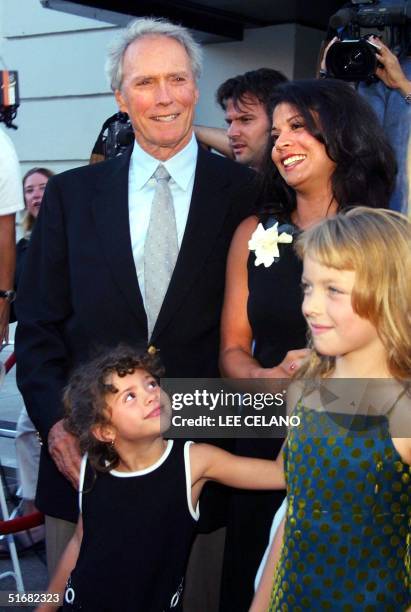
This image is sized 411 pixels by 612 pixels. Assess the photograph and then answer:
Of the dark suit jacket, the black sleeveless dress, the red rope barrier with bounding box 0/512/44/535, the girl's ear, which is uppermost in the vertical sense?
the dark suit jacket

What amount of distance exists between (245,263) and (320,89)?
0.52 meters

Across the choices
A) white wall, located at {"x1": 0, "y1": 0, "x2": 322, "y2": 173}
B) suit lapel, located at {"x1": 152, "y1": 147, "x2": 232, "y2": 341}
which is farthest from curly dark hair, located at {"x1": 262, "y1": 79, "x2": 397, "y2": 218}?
white wall, located at {"x1": 0, "y1": 0, "x2": 322, "y2": 173}

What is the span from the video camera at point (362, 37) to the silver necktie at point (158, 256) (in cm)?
92

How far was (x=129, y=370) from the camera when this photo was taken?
8.95ft

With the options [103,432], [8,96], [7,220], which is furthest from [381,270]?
[8,96]

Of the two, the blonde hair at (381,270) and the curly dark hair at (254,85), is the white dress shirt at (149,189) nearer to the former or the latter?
the blonde hair at (381,270)

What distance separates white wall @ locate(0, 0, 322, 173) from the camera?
7867mm

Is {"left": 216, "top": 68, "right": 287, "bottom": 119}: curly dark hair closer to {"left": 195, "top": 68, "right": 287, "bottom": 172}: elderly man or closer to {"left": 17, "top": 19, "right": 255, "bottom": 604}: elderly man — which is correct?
{"left": 195, "top": 68, "right": 287, "bottom": 172}: elderly man

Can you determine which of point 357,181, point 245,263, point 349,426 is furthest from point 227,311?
point 349,426

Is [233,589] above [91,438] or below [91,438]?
below

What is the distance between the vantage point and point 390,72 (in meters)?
3.39

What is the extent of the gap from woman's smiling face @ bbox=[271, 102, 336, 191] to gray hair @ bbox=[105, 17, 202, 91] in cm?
48

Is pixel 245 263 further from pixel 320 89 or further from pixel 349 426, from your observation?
pixel 349 426

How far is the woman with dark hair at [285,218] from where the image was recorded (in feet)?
8.84
